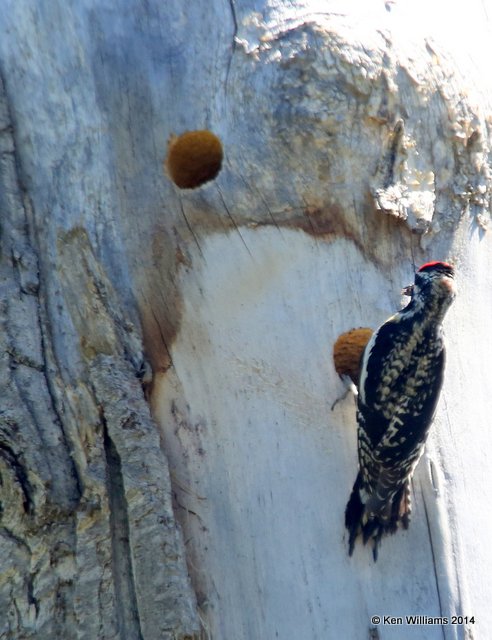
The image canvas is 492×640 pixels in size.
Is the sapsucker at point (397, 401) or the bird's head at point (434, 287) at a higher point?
the bird's head at point (434, 287)

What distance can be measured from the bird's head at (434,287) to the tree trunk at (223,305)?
85 millimetres

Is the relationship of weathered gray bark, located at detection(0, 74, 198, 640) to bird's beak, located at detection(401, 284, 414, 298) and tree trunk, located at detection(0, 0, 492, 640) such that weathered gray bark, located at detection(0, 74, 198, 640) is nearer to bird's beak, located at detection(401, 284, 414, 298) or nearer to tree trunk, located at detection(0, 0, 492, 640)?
tree trunk, located at detection(0, 0, 492, 640)

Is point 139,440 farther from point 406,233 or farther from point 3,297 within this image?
point 406,233

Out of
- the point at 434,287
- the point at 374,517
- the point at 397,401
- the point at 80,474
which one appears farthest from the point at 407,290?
the point at 80,474

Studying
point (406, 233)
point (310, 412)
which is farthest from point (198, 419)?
point (406, 233)

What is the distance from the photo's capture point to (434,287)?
395 cm

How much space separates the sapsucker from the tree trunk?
68 mm

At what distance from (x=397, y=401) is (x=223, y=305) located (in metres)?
0.88

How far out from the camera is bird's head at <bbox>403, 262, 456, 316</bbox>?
3.96 metres

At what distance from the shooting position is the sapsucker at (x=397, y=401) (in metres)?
3.72

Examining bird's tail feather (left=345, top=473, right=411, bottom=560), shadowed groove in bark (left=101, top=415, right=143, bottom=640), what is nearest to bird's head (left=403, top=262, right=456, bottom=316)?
bird's tail feather (left=345, top=473, right=411, bottom=560)

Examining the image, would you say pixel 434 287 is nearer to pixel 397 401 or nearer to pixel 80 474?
pixel 397 401

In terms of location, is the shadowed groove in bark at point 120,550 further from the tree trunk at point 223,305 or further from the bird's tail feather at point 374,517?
the bird's tail feather at point 374,517

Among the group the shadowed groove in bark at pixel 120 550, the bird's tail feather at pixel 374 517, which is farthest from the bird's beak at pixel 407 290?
the shadowed groove in bark at pixel 120 550
